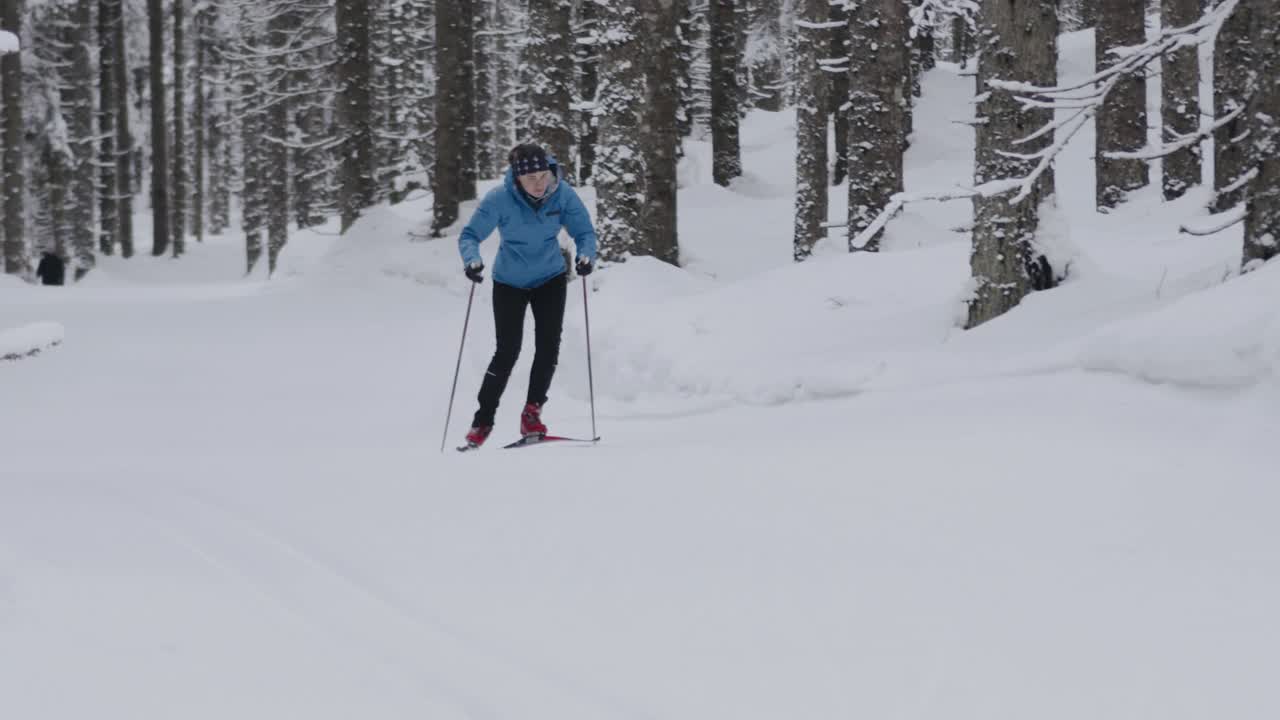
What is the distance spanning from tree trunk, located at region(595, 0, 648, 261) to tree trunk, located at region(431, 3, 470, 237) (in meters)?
7.27

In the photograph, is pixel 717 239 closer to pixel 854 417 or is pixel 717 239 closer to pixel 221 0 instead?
pixel 854 417

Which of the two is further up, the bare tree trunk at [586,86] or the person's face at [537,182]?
the bare tree trunk at [586,86]

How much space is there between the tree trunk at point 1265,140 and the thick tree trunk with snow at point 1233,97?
77 mm

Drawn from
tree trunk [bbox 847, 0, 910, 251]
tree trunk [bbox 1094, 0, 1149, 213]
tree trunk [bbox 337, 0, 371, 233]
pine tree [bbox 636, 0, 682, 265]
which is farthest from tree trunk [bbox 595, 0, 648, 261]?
tree trunk [bbox 337, 0, 371, 233]

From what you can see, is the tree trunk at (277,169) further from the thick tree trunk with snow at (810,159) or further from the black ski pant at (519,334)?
the black ski pant at (519,334)

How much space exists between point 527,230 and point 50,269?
23098 millimetres

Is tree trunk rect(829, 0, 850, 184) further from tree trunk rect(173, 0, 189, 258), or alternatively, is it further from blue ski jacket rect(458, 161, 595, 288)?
tree trunk rect(173, 0, 189, 258)

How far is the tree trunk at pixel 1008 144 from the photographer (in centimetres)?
710

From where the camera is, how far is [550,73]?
16.4 metres

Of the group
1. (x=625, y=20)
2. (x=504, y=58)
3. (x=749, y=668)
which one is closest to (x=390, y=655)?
(x=749, y=668)

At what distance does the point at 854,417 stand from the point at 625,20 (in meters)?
6.27

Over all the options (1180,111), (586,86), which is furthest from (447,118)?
(1180,111)

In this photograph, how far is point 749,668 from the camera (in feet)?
11.6

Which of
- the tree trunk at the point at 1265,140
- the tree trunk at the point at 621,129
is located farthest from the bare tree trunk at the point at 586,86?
the tree trunk at the point at 1265,140
